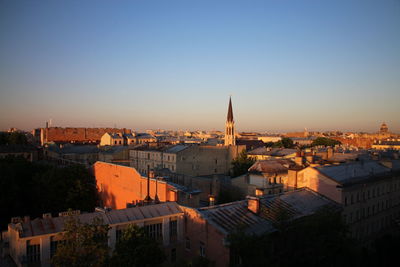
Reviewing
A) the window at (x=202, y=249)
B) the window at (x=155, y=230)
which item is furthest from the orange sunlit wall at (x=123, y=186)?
the window at (x=202, y=249)

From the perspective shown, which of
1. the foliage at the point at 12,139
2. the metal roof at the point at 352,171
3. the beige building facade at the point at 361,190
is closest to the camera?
the beige building facade at the point at 361,190

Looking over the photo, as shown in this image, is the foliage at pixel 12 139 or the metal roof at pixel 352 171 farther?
the foliage at pixel 12 139

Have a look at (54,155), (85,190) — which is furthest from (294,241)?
(54,155)

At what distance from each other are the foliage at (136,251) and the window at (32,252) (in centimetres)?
474

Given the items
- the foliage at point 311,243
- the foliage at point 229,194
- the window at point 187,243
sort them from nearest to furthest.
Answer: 1. the foliage at point 311,243
2. the window at point 187,243
3. the foliage at point 229,194

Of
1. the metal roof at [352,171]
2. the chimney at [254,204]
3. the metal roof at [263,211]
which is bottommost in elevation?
the metal roof at [263,211]

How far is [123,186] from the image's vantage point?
32312 mm

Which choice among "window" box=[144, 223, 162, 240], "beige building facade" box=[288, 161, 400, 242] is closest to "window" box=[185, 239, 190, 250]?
"window" box=[144, 223, 162, 240]

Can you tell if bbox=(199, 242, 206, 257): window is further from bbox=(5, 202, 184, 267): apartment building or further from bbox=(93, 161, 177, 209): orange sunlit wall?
bbox=(93, 161, 177, 209): orange sunlit wall

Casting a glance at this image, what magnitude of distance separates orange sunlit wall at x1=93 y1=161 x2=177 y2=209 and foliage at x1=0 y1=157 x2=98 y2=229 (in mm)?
1728

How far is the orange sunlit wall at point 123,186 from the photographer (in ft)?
81.1

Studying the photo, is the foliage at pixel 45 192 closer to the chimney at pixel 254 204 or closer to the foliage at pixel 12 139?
the chimney at pixel 254 204

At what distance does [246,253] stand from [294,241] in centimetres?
445

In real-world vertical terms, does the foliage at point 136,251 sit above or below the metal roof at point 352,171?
below
